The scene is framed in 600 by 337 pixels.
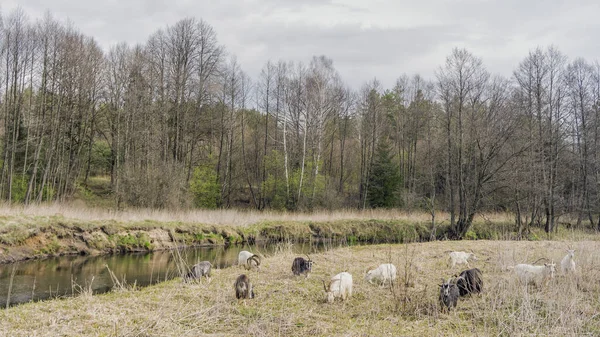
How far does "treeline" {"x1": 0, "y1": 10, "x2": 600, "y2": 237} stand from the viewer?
2308cm

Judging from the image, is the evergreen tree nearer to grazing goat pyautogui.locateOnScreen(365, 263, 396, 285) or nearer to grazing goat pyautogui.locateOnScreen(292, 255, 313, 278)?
grazing goat pyautogui.locateOnScreen(292, 255, 313, 278)

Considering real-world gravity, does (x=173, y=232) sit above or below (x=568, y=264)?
below

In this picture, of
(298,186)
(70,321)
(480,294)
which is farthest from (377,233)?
(70,321)

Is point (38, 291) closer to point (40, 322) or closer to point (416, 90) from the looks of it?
point (40, 322)

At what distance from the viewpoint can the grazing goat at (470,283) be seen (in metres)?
6.56

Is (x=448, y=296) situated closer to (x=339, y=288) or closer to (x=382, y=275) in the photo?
(x=339, y=288)

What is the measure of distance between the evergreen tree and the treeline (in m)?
0.09

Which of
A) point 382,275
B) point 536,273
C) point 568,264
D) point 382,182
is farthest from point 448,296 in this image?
point 382,182

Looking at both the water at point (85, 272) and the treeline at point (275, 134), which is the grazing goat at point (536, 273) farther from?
the treeline at point (275, 134)

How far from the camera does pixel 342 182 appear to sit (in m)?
37.2

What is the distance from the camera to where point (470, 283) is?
666cm

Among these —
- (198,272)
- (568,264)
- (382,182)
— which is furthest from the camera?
(382,182)

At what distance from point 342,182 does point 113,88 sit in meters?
19.7

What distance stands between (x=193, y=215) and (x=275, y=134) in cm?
1873
